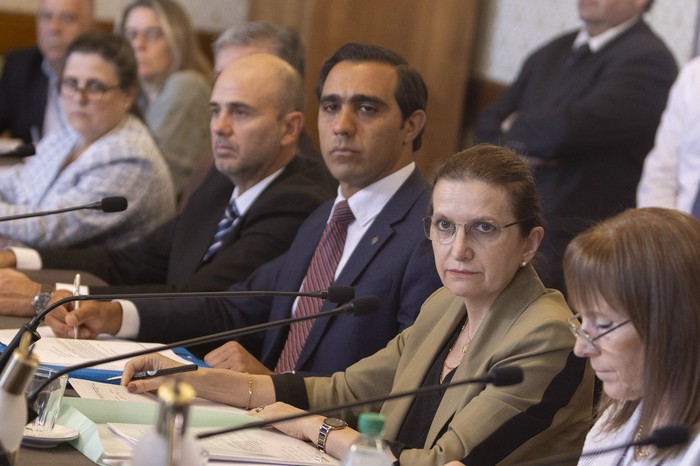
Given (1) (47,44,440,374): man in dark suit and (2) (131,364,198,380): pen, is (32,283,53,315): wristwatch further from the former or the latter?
(2) (131,364,198,380): pen

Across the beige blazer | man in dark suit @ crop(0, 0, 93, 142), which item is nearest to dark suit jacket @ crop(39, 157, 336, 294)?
the beige blazer

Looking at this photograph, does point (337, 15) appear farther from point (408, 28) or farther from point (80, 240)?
point (80, 240)

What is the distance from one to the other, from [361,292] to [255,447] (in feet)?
2.56

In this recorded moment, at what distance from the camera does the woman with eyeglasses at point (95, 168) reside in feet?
12.6

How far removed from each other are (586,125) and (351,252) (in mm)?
1529

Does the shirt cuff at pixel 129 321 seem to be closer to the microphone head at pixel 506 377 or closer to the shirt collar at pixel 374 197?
the shirt collar at pixel 374 197

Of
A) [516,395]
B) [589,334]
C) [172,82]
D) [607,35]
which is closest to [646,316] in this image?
[589,334]

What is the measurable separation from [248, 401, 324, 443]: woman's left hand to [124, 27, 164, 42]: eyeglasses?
358cm

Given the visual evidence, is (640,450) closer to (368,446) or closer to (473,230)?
(368,446)

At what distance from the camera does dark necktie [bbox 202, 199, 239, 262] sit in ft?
11.4

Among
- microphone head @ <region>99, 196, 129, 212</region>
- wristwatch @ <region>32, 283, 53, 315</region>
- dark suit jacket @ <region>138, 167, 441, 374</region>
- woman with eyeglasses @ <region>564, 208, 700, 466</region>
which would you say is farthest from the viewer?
wristwatch @ <region>32, 283, 53, 315</region>

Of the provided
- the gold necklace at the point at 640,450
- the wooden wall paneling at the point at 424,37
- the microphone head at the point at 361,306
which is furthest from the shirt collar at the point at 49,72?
the gold necklace at the point at 640,450

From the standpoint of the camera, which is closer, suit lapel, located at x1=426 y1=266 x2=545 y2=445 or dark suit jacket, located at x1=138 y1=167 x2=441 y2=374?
suit lapel, located at x1=426 y1=266 x2=545 y2=445

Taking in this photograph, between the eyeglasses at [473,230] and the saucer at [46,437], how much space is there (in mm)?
779
